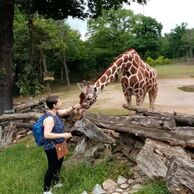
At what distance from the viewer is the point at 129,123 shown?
24.8ft

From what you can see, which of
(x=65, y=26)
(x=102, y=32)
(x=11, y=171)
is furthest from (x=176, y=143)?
(x=102, y=32)

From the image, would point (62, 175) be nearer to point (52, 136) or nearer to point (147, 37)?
point (52, 136)

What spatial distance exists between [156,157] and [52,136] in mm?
1537

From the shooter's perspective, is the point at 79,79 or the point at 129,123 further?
the point at 79,79

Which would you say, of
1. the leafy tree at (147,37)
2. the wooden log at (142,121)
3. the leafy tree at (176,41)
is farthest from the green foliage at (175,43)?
the wooden log at (142,121)

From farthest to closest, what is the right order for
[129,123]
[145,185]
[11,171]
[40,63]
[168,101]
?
[168,101], [40,63], [11,171], [129,123], [145,185]

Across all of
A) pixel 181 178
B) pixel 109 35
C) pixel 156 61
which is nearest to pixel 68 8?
pixel 181 178

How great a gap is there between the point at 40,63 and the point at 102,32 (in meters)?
27.2

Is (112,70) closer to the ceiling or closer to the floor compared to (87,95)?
closer to the ceiling

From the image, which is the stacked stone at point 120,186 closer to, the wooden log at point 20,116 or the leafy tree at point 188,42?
the wooden log at point 20,116

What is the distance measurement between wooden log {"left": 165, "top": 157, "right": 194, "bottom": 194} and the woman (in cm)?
177

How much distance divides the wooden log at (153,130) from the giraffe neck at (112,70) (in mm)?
1568

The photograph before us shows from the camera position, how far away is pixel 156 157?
628 centimetres

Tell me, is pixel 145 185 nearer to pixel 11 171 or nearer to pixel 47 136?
pixel 47 136
